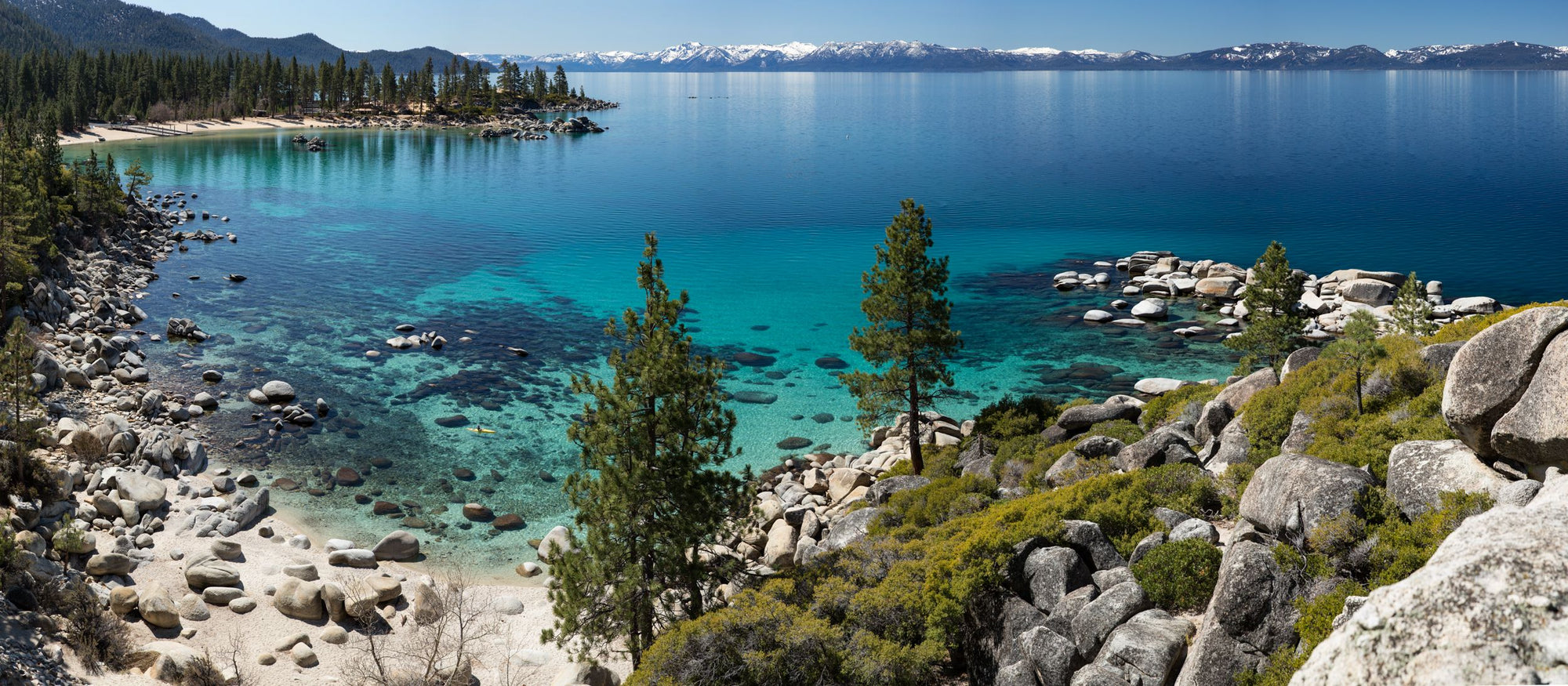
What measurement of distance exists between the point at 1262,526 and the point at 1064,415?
674 inches

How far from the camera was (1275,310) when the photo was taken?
136ft

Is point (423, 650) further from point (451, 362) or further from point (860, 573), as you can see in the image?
point (451, 362)

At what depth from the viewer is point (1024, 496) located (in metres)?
29.3

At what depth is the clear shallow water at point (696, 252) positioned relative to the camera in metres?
44.6

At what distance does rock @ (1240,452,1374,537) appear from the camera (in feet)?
60.5

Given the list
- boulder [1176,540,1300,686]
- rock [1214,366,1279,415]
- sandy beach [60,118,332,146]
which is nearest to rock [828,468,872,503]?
rock [1214,366,1279,415]

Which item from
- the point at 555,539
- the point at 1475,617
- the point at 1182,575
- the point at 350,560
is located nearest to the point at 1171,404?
the point at 1182,575

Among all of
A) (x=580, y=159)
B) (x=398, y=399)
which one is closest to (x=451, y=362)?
(x=398, y=399)

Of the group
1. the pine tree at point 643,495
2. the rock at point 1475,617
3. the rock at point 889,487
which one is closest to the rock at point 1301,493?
the rock at point 1475,617

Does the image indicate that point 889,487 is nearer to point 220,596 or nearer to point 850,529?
point 850,529

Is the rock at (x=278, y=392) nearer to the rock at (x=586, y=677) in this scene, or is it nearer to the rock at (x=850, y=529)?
the rock at (x=586, y=677)

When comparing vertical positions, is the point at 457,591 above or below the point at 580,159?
below

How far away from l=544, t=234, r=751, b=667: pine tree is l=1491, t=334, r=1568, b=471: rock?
1756cm

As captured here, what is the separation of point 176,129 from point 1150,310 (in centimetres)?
18816
